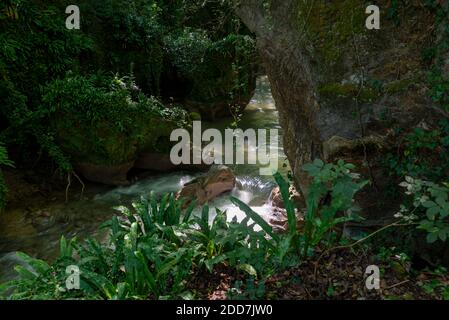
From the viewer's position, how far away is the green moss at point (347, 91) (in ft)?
13.2

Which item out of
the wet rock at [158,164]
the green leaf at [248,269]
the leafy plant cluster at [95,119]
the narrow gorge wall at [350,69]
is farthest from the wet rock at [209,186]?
the green leaf at [248,269]

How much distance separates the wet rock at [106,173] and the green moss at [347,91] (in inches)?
197

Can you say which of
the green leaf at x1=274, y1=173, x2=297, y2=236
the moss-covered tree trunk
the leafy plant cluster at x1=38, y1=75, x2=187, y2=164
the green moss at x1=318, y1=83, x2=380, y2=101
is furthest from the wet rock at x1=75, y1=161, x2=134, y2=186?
the green leaf at x1=274, y1=173, x2=297, y2=236

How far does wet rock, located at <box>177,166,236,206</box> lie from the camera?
7.48m

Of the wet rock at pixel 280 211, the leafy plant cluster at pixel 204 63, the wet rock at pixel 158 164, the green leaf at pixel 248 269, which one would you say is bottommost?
the green leaf at pixel 248 269

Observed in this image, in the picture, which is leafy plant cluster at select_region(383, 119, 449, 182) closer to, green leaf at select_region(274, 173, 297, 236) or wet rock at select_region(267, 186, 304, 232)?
green leaf at select_region(274, 173, 297, 236)

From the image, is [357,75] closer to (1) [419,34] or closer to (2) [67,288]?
(1) [419,34]

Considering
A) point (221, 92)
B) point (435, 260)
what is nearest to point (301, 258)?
point (435, 260)

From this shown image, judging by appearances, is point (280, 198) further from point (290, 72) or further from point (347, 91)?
point (347, 91)

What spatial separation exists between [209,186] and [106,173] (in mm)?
2141

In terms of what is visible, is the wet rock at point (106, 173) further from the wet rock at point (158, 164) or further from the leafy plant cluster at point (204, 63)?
the leafy plant cluster at point (204, 63)

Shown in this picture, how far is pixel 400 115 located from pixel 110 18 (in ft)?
26.4

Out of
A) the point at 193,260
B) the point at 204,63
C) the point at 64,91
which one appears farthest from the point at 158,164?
the point at 193,260
